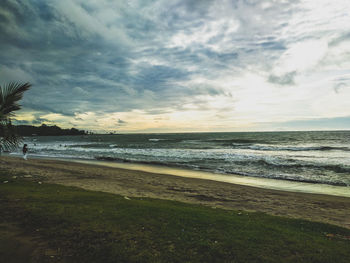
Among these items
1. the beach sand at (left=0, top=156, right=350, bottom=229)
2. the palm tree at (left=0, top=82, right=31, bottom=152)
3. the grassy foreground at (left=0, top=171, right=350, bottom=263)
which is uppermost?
the palm tree at (left=0, top=82, right=31, bottom=152)

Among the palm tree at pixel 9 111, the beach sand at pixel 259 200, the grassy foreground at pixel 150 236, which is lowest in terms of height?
the beach sand at pixel 259 200

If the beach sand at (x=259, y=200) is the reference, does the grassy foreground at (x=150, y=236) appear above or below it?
above

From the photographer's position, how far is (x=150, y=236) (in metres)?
4.76

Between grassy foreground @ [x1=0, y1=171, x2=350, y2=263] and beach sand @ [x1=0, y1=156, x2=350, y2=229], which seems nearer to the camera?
grassy foreground @ [x1=0, y1=171, x2=350, y2=263]

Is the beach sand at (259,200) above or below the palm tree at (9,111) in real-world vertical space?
below

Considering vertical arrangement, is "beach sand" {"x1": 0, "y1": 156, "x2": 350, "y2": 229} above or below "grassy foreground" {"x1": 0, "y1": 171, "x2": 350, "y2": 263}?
below

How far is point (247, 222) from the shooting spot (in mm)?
6020

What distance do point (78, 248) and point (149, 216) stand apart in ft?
6.88

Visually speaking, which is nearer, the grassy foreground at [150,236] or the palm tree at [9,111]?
the grassy foreground at [150,236]

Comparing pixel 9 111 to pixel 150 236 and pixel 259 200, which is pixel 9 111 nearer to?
pixel 150 236

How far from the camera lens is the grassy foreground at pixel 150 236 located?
4.06m

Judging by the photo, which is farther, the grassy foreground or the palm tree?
the palm tree

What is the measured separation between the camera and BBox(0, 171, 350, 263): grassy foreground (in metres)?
4.06

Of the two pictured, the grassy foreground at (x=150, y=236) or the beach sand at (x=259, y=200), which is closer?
the grassy foreground at (x=150, y=236)
